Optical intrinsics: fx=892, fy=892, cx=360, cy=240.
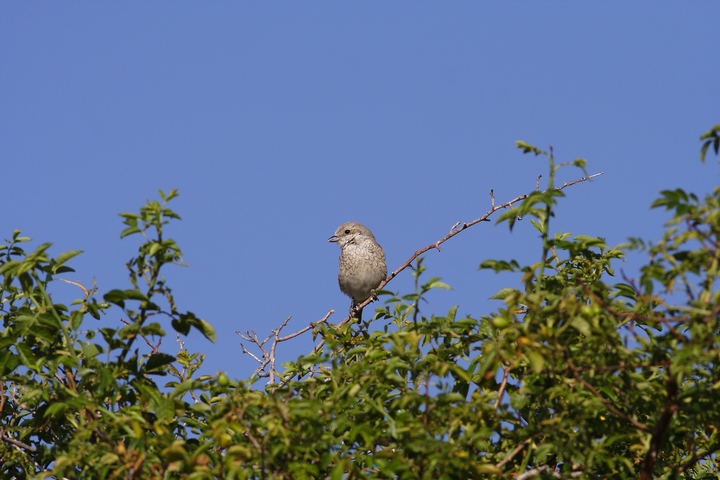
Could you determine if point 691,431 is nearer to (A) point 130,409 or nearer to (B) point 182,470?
(B) point 182,470

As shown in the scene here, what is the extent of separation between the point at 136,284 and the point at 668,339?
2.41m

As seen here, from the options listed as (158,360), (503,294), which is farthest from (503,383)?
(158,360)

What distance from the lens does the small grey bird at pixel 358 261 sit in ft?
43.4

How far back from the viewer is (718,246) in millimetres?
3607

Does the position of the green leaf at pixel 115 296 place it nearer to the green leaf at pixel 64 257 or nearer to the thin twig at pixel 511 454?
the green leaf at pixel 64 257

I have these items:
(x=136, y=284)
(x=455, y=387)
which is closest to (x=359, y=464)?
(x=455, y=387)

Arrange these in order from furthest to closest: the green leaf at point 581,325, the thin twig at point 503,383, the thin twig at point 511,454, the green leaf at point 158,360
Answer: the green leaf at point 158,360 < the thin twig at point 503,383 < the thin twig at point 511,454 < the green leaf at point 581,325

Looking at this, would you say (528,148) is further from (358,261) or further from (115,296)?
(358,261)

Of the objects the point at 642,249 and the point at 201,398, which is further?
the point at 201,398

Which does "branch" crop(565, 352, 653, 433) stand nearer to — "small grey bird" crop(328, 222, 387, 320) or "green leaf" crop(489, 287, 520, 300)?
"green leaf" crop(489, 287, 520, 300)

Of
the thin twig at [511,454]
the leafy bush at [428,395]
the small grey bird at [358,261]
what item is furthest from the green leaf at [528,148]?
the small grey bird at [358,261]

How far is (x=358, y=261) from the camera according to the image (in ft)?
43.4

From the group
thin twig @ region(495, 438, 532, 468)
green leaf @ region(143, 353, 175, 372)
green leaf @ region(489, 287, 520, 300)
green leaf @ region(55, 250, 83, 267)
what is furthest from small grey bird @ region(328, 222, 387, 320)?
thin twig @ region(495, 438, 532, 468)

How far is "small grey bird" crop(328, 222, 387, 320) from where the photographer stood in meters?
13.2
